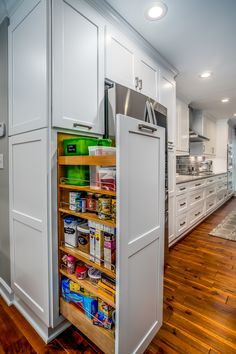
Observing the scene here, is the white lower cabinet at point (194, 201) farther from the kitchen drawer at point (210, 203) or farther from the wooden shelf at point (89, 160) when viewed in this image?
the wooden shelf at point (89, 160)

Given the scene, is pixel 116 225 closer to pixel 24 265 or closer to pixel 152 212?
pixel 152 212

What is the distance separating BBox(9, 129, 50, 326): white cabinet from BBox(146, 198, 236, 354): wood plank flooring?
32.5 inches

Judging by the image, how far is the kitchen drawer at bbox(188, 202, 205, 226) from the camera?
3.12 m

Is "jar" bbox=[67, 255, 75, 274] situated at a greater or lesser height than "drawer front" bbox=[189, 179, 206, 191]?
lesser

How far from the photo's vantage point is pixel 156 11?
1.49m

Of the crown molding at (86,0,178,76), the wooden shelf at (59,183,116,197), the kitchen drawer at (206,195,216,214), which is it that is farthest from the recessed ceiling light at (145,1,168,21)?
the kitchen drawer at (206,195,216,214)

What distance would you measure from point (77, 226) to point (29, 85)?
3.19ft

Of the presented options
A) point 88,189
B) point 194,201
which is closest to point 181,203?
point 194,201

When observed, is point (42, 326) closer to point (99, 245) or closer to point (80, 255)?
point (80, 255)

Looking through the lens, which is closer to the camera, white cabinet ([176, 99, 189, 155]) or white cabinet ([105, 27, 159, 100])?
white cabinet ([105, 27, 159, 100])

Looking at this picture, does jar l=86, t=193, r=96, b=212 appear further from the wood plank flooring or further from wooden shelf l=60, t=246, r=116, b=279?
the wood plank flooring

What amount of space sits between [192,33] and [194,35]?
0.04 metres

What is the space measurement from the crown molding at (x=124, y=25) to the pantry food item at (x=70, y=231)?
1.49 m

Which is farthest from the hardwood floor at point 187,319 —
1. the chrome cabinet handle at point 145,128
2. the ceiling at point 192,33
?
the ceiling at point 192,33
